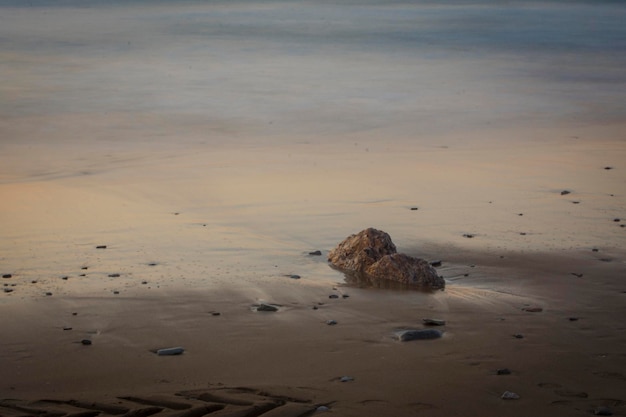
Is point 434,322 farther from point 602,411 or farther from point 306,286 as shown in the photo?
point 602,411

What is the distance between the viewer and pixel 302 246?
29.2 ft

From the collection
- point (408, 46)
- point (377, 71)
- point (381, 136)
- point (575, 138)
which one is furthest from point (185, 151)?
point (408, 46)

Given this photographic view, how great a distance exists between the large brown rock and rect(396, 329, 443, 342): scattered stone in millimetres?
1173

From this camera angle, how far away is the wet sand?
5.64m

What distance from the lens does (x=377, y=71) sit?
24.5 meters

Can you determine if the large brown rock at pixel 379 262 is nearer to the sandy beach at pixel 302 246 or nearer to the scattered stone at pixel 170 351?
the sandy beach at pixel 302 246

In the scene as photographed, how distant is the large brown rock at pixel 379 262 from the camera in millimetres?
7707

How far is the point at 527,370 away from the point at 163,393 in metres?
1.99

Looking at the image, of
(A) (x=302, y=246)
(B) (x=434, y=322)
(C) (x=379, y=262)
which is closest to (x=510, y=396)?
(B) (x=434, y=322)

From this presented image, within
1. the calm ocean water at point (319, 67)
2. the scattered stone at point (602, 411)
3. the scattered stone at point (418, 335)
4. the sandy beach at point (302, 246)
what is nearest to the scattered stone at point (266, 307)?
the sandy beach at point (302, 246)

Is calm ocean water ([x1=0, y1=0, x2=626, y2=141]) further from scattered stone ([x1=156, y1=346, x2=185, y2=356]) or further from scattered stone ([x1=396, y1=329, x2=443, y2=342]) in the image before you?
scattered stone ([x1=156, y1=346, x2=185, y2=356])

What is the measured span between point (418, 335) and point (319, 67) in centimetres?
1935

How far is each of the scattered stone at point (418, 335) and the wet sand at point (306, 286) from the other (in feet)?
0.26

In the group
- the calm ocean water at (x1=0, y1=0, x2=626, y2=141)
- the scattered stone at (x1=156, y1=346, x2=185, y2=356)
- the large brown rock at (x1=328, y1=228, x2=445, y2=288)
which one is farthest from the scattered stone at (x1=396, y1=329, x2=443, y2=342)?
the calm ocean water at (x1=0, y1=0, x2=626, y2=141)
